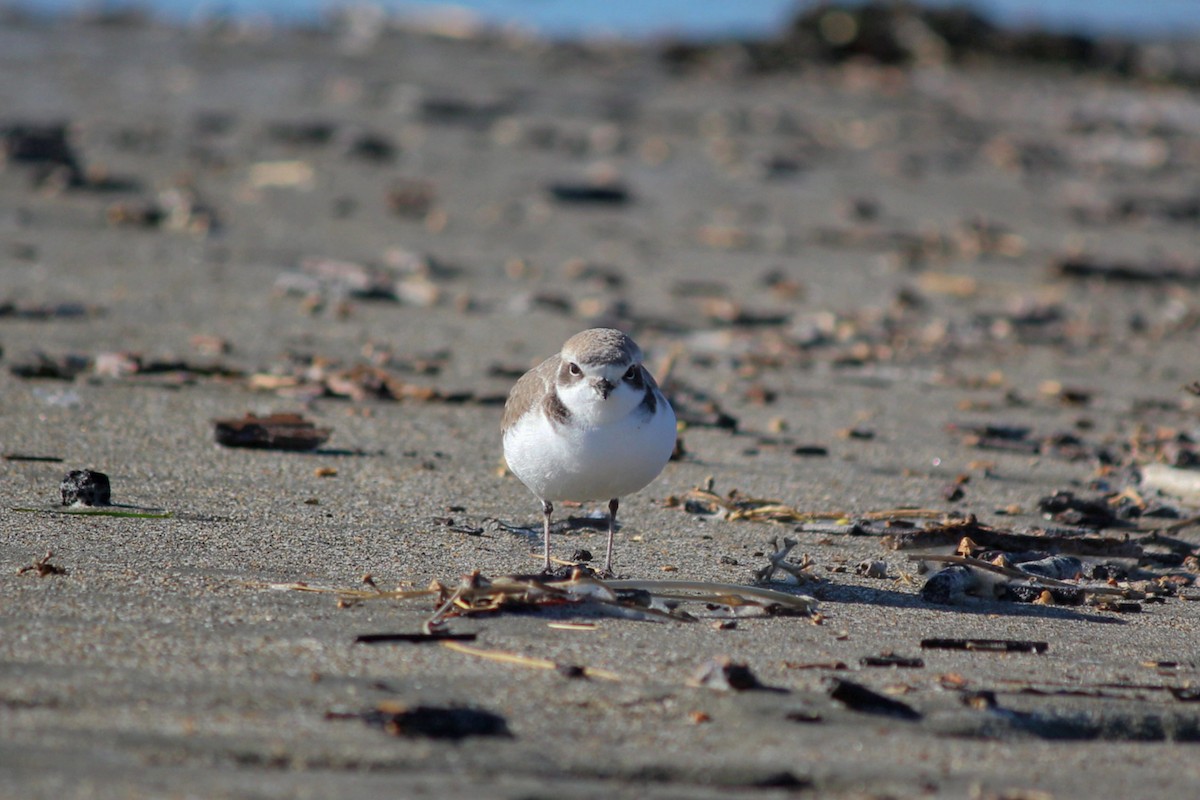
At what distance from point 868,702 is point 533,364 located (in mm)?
4013

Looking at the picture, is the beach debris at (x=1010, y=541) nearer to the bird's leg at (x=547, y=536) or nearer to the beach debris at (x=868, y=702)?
the bird's leg at (x=547, y=536)

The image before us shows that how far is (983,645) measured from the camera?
368cm

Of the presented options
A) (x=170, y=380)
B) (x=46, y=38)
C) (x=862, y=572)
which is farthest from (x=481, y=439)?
(x=46, y=38)

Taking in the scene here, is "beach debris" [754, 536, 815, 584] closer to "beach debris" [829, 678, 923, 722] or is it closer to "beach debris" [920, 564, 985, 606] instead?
"beach debris" [920, 564, 985, 606]

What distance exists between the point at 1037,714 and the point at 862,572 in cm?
119

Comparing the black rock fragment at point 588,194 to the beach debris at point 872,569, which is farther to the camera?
the black rock fragment at point 588,194

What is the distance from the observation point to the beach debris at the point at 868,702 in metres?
3.16

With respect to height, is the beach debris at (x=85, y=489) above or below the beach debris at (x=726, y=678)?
above

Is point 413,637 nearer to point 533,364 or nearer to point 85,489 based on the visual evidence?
point 85,489

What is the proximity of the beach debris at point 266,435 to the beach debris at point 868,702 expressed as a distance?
2713mm

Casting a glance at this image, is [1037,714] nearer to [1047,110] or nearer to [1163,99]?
[1047,110]

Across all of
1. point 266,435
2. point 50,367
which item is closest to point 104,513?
point 266,435

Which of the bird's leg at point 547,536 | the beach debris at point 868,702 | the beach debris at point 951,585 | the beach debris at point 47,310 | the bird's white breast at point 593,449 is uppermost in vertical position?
the beach debris at point 47,310

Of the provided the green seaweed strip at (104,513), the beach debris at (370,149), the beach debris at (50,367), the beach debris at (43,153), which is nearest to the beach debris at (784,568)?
the green seaweed strip at (104,513)
